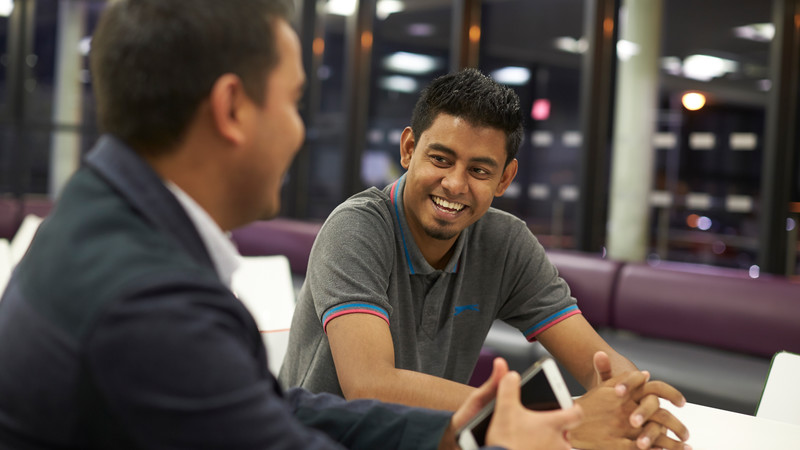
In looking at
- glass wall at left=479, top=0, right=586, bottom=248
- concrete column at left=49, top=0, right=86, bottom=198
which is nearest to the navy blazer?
glass wall at left=479, top=0, right=586, bottom=248

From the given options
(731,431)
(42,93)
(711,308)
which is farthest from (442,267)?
(42,93)

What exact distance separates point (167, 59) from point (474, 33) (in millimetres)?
4601

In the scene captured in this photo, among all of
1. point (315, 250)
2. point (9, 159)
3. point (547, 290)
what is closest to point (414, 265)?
point (315, 250)

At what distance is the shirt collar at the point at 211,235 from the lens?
2.63 feet

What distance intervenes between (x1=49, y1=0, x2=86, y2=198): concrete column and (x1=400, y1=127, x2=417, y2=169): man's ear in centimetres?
Answer: 648

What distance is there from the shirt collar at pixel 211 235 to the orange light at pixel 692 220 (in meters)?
3.83

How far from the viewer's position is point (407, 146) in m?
1.94

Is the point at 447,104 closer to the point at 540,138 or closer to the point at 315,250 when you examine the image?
the point at 315,250

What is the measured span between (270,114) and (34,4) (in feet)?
25.6

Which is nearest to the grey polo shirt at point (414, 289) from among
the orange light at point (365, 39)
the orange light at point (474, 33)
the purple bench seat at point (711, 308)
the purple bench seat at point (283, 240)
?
the purple bench seat at point (711, 308)

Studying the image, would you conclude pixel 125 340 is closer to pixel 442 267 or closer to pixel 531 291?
pixel 442 267

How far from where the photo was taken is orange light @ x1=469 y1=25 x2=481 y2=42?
514 cm

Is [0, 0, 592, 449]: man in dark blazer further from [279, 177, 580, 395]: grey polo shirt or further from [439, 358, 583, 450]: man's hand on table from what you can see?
[279, 177, 580, 395]: grey polo shirt

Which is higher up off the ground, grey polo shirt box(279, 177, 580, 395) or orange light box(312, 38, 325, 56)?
orange light box(312, 38, 325, 56)
